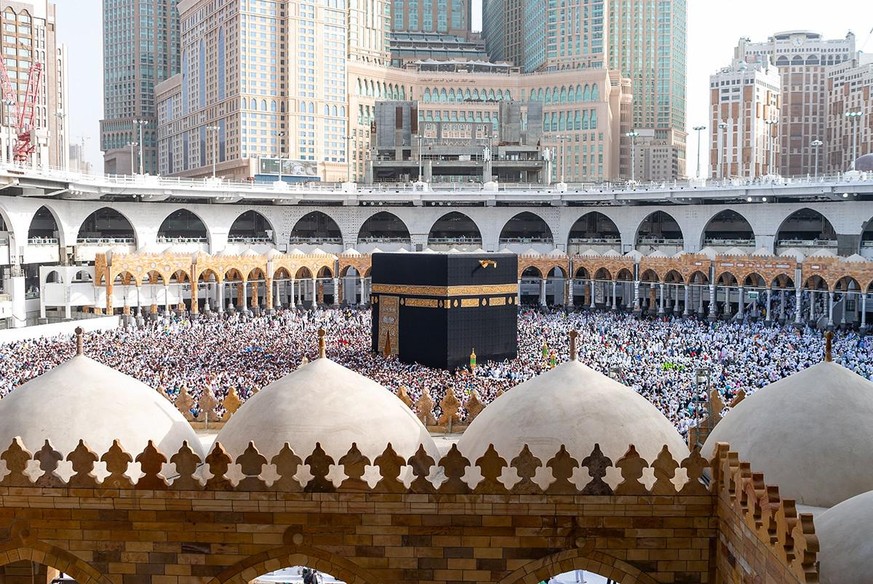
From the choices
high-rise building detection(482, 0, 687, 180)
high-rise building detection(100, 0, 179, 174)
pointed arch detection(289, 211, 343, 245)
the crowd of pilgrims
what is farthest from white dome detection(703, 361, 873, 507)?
high-rise building detection(100, 0, 179, 174)

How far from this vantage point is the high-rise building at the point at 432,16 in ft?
361

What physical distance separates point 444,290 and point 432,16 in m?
91.8

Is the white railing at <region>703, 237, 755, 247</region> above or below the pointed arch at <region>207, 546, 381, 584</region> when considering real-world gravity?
above

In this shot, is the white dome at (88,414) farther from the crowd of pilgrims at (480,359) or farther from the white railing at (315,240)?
the white railing at (315,240)

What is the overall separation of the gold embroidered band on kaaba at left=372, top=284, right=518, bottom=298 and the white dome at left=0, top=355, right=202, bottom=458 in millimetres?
18961

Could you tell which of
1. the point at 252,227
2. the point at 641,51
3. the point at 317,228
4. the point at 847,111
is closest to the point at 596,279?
the point at 317,228

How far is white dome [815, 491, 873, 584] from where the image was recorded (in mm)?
4699

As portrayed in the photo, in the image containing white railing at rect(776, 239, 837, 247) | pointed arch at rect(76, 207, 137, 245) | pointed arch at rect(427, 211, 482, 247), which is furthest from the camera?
pointed arch at rect(427, 211, 482, 247)

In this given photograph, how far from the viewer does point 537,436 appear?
6.89 m

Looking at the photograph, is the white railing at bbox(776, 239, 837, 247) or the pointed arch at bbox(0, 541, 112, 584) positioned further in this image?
the white railing at bbox(776, 239, 837, 247)

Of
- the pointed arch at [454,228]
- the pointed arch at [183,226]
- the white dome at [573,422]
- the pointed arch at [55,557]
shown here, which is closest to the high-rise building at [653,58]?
the pointed arch at [454,228]

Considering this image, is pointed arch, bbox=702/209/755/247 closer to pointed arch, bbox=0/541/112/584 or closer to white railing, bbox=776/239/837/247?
white railing, bbox=776/239/837/247

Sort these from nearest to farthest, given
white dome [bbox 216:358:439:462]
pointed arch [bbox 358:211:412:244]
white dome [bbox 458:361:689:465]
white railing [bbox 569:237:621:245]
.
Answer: white dome [bbox 458:361:689:465] → white dome [bbox 216:358:439:462] → white railing [bbox 569:237:621:245] → pointed arch [bbox 358:211:412:244]

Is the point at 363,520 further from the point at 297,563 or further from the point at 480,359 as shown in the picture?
the point at 480,359
